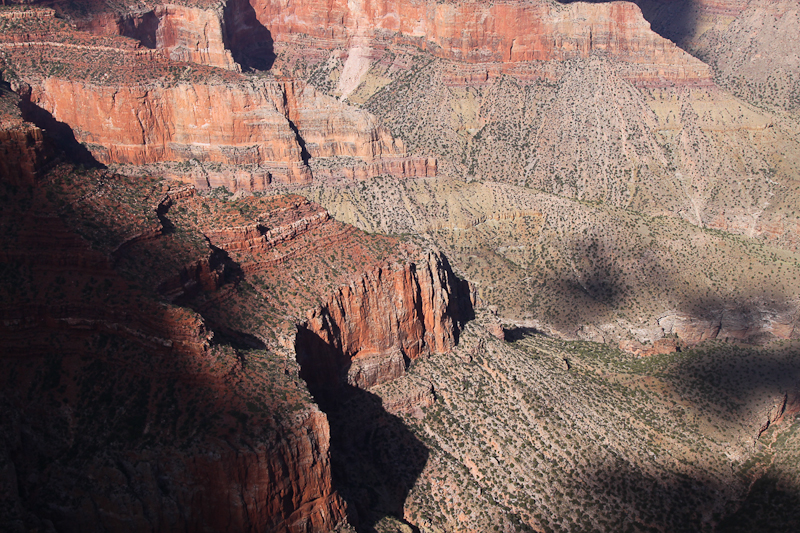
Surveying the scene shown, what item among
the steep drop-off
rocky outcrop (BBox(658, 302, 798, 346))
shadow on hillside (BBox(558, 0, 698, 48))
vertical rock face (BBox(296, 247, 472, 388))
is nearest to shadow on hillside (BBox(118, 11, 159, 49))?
the steep drop-off

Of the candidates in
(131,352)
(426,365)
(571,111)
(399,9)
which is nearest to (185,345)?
(131,352)

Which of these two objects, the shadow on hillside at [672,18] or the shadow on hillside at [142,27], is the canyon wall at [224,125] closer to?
the shadow on hillside at [142,27]

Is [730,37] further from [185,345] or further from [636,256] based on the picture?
[185,345]

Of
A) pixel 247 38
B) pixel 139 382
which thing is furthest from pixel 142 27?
pixel 139 382

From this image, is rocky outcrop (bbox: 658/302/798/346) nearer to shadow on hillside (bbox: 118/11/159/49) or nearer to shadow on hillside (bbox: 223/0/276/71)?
shadow on hillside (bbox: 118/11/159/49)

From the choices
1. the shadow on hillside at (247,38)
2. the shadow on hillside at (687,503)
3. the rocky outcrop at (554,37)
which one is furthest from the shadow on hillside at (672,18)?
the shadow on hillside at (687,503)

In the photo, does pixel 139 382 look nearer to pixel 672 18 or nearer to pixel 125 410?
pixel 125 410
